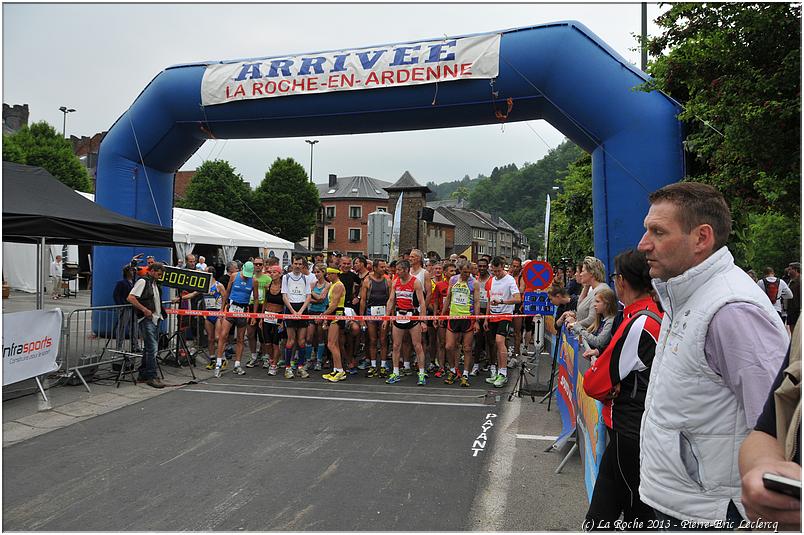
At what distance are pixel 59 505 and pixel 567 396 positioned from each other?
15.5ft

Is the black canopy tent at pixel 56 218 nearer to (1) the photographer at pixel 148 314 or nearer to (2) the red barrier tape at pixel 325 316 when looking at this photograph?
(1) the photographer at pixel 148 314


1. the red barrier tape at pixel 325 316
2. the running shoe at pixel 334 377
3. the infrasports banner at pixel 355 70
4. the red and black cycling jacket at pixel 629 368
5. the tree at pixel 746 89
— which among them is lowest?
the running shoe at pixel 334 377

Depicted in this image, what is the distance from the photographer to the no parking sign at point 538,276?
29.1 feet

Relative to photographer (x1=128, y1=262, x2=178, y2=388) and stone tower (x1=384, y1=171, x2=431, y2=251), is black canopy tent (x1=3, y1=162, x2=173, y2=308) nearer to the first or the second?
photographer (x1=128, y1=262, x2=178, y2=388)

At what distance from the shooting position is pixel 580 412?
489cm

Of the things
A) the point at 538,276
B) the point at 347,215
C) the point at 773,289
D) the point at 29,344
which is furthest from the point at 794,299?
the point at 347,215

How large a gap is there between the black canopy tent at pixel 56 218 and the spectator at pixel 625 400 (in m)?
7.12

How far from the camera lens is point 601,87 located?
8.07 m

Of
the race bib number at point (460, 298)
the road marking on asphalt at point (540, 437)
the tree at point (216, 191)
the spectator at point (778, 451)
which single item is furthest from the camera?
the tree at point (216, 191)

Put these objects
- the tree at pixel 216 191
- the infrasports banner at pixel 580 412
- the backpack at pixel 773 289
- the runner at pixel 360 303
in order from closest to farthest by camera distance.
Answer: the infrasports banner at pixel 580 412 → the runner at pixel 360 303 → the backpack at pixel 773 289 → the tree at pixel 216 191

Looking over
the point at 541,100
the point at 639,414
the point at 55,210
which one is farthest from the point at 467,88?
the point at 639,414

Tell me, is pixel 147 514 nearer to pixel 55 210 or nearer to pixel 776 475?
pixel 776 475

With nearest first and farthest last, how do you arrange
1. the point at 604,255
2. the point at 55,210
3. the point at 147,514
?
the point at 147,514
the point at 55,210
the point at 604,255

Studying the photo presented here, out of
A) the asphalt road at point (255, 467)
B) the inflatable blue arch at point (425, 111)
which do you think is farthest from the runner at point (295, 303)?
the inflatable blue arch at point (425, 111)
